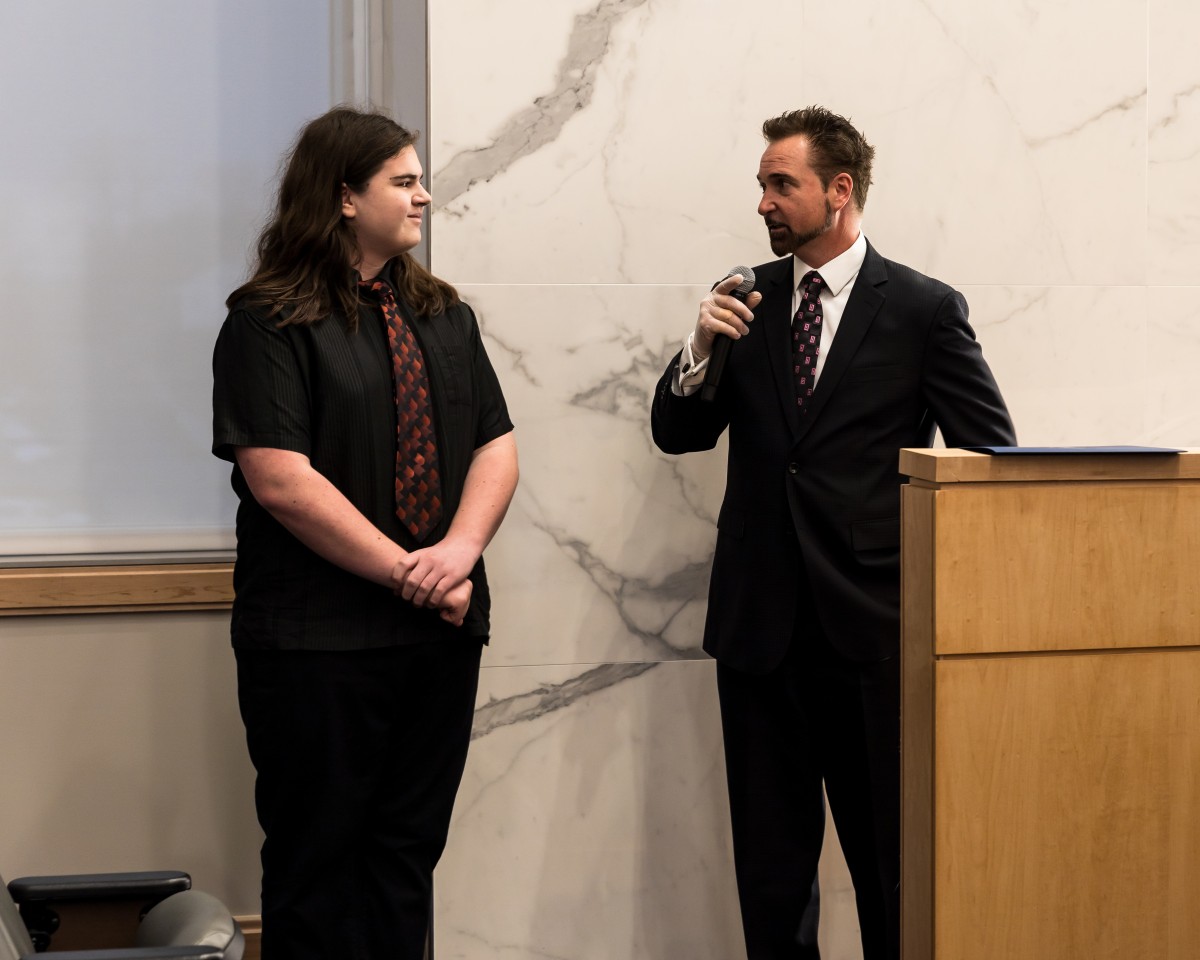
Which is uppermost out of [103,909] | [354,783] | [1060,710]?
[1060,710]

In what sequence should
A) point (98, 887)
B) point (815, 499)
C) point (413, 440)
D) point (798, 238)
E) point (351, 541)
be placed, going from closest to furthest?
point (98, 887) → point (351, 541) → point (413, 440) → point (815, 499) → point (798, 238)

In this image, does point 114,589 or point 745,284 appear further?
point 114,589

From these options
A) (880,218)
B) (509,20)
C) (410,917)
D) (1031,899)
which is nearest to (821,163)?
(880,218)

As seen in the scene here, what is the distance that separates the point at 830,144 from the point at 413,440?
104cm

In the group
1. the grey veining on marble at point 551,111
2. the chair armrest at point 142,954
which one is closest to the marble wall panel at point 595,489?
the grey veining on marble at point 551,111

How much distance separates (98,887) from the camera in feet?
6.45

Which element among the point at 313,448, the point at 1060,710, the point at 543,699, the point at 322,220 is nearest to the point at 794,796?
the point at 543,699

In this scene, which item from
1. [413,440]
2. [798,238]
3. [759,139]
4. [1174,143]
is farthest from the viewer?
[1174,143]

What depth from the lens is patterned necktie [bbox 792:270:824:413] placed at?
2537 millimetres

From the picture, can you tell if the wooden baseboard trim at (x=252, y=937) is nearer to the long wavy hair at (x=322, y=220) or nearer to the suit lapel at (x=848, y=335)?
the long wavy hair at (x=322, y=220)

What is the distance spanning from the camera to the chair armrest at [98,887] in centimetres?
196

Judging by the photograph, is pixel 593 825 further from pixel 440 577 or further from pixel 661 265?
pixel 661 265

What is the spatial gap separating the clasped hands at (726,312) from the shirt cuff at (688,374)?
80mm

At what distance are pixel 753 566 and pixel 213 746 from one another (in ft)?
4.49
